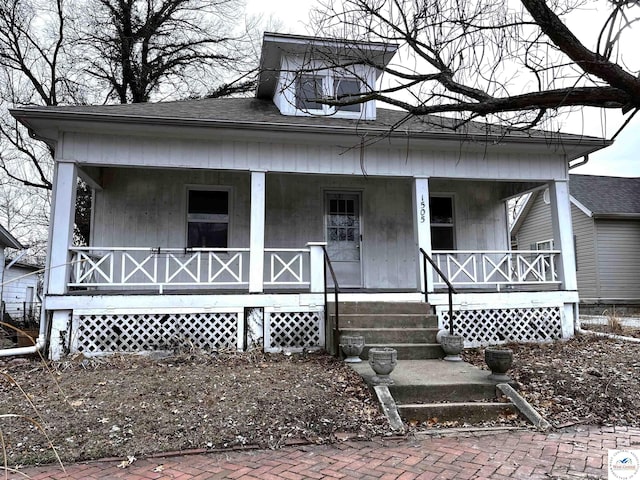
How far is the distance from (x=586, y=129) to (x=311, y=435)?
11.6ft

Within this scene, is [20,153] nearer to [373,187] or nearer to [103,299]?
Result: [103,299]

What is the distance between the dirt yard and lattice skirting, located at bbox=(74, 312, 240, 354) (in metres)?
0.40

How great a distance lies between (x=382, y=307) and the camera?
7320mm

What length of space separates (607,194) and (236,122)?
16.8m

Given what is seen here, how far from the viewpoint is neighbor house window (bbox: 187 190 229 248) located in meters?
9.10

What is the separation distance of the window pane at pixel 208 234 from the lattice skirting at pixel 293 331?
2492mm

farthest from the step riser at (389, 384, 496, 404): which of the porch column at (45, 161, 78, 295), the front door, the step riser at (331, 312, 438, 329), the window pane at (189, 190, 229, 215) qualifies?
the window pane at (189, 190, 229, 215)

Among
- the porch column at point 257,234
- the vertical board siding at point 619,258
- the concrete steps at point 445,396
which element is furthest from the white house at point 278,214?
the vertical board siding at point 619,258

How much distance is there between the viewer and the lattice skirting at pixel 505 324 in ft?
25.9

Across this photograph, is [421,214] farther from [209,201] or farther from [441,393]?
[209,201]

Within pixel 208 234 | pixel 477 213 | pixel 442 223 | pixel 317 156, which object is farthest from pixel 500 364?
pixel 208 234

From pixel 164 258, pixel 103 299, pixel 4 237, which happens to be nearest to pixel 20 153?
pixel 4 237

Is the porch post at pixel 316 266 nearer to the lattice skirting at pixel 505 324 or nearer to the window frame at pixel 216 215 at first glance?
the lattice skirting at pixel 505 324

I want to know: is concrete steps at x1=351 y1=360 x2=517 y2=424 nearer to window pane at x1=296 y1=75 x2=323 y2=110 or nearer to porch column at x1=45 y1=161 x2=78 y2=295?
window pane at x1=296 y1=75 x2=323 y2=110
